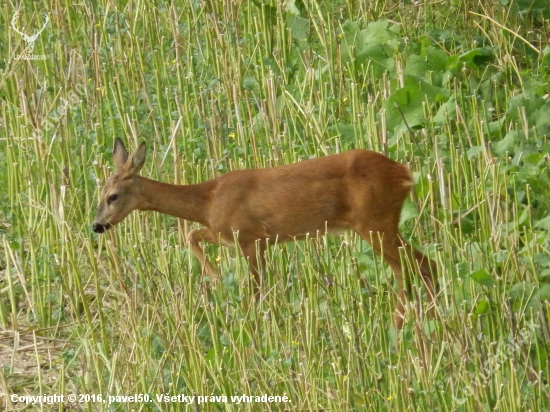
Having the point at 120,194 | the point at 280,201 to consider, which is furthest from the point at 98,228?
the point at 280,201

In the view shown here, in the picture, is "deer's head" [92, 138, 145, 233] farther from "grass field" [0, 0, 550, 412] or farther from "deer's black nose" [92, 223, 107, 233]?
"grass field" [0, 0, 550, 412]

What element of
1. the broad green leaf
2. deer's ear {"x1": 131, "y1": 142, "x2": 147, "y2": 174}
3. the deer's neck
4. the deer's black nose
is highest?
deer's ear {"x1": 131, "y1": 142, "x2": 147, "y2": 174}

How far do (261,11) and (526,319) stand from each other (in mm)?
4276

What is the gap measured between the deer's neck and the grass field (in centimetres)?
25

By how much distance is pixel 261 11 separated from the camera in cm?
993

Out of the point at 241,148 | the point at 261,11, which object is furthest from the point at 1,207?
the point at 261,11

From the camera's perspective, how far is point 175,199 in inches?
315

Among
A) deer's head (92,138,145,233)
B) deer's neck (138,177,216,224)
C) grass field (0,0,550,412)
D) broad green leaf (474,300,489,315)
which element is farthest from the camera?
deer's neck (138,177,216,224)

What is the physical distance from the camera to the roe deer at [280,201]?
304 inches

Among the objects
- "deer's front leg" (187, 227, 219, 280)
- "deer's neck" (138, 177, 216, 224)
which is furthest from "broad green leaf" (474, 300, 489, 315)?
"deer's neck" (138, 177, 216, 224)

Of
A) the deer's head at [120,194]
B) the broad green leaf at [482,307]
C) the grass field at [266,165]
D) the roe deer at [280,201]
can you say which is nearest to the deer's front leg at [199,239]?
the roe deer at [280,201]

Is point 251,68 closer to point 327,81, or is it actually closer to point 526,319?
point 327,81

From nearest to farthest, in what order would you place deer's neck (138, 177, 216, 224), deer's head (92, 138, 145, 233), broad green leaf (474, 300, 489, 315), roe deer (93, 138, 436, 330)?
broad green leaf (474, 300, 489, 315) < roe deer (93, 138, 436, 330) < deer's head (92, 138, 145, 233) < deer's neck (138, 177, 216, 224)

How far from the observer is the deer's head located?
7.84m
